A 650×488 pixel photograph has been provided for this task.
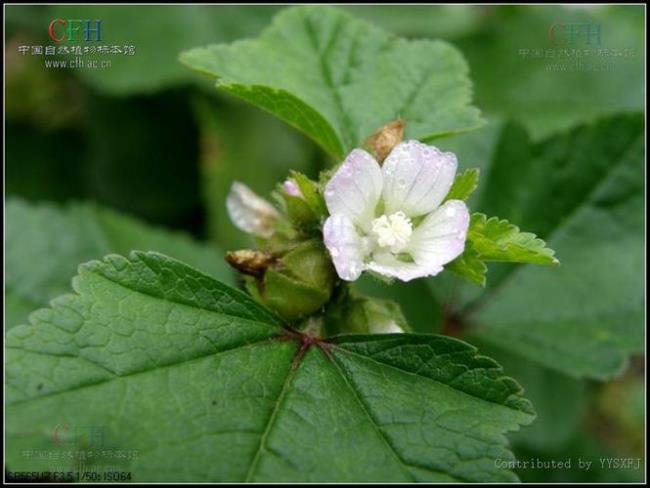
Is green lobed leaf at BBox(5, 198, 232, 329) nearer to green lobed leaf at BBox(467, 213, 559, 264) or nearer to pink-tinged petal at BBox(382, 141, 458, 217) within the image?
pink-tinged petal at BBox(382, 141, 458, 217)

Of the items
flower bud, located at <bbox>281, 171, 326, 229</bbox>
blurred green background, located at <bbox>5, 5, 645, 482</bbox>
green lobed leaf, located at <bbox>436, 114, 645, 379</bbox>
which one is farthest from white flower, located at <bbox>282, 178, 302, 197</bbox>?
blurred green background, located at <bbox>5, 5, 645, 482</bbox>

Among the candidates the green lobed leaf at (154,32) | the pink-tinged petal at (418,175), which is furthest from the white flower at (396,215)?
the green lobed leaf at (154,32)

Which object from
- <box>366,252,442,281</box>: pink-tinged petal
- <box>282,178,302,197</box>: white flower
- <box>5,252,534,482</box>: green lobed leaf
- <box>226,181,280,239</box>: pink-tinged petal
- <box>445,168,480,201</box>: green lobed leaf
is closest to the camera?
<box>5,252,534,482</box>: green lobed leaf

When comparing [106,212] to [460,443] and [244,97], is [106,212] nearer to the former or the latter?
[244,97]

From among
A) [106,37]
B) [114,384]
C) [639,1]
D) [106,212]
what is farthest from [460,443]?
[639,1]

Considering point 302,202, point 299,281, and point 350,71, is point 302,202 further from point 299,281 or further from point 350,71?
point 350,71

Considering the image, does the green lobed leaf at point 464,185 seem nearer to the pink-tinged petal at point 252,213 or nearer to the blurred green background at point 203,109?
the pink-tinged petal at point 252,213
